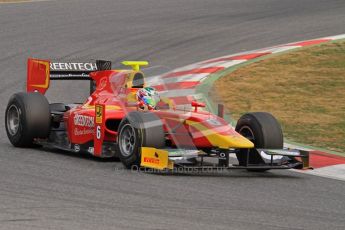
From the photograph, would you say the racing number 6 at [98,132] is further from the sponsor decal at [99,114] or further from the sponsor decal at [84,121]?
the sponsor decal at [84,121]

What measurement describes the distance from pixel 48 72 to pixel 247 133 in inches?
132

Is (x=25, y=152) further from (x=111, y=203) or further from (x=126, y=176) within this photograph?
(x=111, y=203)

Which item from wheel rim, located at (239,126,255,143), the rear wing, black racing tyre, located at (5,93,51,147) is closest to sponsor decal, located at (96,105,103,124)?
black racing tyre, located at (5,93,51,147)

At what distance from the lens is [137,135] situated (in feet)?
34.7


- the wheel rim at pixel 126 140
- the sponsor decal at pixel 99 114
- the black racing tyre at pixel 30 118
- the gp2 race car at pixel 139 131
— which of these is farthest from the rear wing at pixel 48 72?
the wheel rim at pixel 126 140

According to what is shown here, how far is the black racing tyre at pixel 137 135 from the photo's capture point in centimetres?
1056

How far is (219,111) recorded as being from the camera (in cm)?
1184

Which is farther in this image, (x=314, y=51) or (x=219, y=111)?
(x=314, y=51)

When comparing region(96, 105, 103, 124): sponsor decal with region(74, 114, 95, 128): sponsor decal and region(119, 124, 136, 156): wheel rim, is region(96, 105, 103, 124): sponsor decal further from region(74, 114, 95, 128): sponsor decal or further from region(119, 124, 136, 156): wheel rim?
region(119, 124, 136, 156): wheel rim

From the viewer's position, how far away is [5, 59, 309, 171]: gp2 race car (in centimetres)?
1056

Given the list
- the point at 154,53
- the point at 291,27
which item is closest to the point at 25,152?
the point at 154,53

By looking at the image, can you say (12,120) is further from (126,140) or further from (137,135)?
(137,135)

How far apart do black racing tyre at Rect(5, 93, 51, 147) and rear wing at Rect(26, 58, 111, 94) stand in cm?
103

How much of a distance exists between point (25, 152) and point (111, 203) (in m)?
3.54
